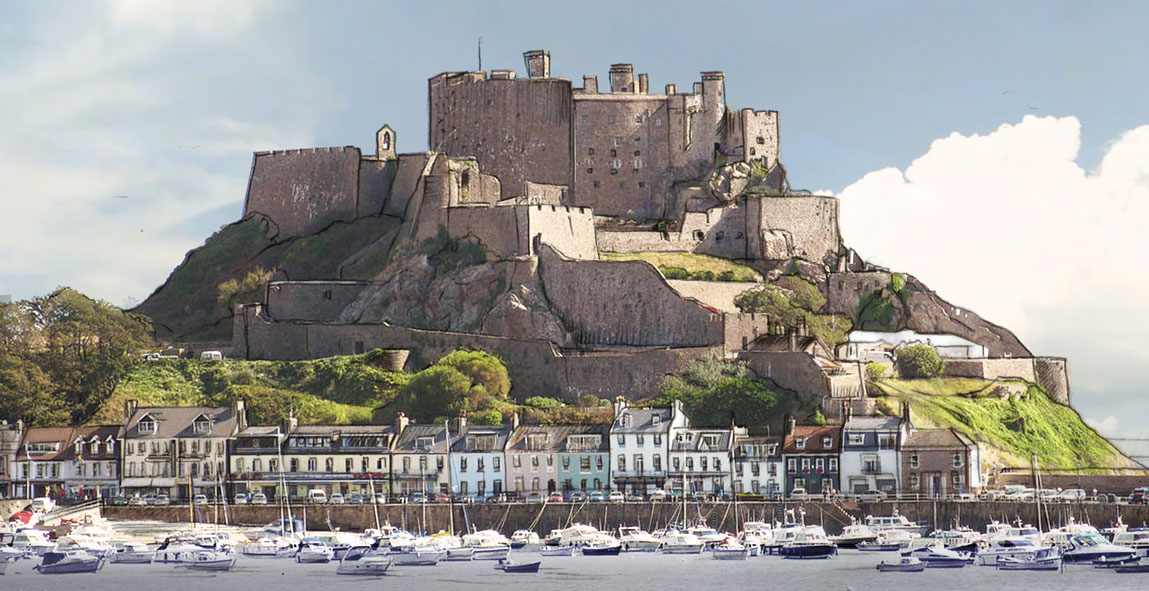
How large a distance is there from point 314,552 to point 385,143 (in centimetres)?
3976

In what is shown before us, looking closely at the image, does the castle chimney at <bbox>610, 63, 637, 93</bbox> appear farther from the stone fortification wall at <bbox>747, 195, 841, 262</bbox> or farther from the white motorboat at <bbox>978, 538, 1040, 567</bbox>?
the white motorboat at <bbox>978, 538, 1040, 567</bbox>

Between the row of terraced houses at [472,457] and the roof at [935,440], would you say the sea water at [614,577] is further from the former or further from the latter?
the roof at [935,440]

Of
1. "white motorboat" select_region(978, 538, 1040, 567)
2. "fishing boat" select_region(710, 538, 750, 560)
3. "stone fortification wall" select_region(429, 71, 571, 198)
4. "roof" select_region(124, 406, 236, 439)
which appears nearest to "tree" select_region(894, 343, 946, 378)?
"white motorboat" select_region(978, 538, 1040, 567)

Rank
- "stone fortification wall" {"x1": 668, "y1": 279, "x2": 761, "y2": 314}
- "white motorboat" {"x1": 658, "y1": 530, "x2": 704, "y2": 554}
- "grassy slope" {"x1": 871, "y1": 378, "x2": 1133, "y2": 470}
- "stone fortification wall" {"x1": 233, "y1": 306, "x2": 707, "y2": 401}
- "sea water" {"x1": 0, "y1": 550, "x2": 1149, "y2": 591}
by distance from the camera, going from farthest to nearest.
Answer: "stone fortification wall" {"x1": 668, "y1": 279, "x2": 761, "y2": 314} < "stone fortification wall" {"x1": 233, "y1": 306, "x2": 707, "y2": 401} < "grassy slope" {"x1": 871, "y1": 378, "x2": 1133, "y2": 470} < "white motorboat" {"x1": 658, "y1": 530, "x2": 704, "y2": 554} < "sea water" {"x1": 0, "y1": 550, "x2": 1149, "y2": 591}

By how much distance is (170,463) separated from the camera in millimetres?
99375

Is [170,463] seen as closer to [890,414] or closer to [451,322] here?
[451,322]

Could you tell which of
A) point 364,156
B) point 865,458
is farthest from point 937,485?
point 364,156

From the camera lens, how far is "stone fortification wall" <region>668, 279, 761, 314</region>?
110 m

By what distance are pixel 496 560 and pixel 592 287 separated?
2156cm

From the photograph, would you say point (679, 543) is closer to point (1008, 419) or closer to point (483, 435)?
point (483, 435)

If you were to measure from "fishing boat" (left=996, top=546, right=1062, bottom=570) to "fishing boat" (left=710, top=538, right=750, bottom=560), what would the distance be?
10271 mm

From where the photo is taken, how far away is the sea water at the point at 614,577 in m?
79.6

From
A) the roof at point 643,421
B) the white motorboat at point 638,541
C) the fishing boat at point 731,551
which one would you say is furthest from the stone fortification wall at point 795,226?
the fishing boat at point 731,551

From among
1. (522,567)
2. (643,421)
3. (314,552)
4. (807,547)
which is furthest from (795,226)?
(314,552)
